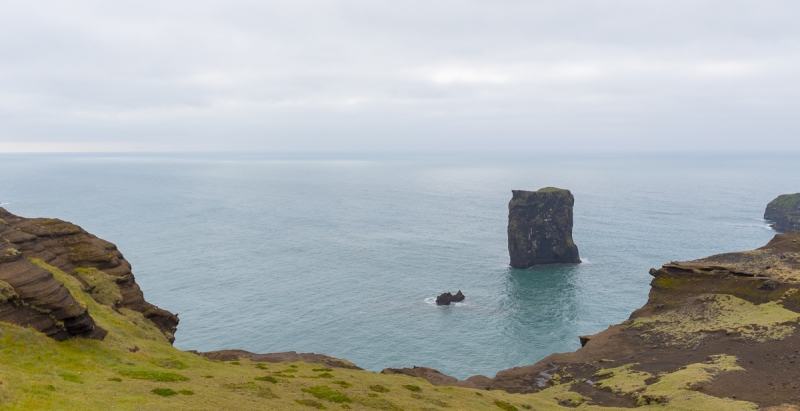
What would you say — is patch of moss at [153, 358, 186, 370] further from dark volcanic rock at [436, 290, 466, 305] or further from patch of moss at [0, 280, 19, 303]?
dark volcanic rock at [436, 290, 466, 305]

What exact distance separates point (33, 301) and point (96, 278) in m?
12.9

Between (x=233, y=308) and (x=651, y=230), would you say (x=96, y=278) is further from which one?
(x=651, y=230)

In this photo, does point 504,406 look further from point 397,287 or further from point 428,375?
point 397,287

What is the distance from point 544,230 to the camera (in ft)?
490

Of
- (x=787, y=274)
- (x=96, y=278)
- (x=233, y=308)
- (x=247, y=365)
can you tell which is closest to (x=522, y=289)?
(x=787, y=274)

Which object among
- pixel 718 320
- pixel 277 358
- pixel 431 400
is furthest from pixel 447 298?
pixel 431 400

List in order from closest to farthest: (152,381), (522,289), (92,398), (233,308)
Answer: (92,398) → (152,381) → (233,308) → (522,289)

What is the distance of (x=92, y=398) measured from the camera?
25.4 metres

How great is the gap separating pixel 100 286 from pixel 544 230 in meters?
126

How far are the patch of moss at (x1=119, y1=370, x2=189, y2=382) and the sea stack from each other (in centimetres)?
12501

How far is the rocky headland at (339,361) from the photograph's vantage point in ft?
98.7

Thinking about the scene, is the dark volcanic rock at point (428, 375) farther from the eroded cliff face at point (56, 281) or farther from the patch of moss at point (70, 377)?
the patch of moss at point (70, 377)

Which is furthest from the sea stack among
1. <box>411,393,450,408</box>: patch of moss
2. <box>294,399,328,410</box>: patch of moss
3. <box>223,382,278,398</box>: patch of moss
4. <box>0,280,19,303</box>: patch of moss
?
<box>0,280,19,303</box>: patch of moss

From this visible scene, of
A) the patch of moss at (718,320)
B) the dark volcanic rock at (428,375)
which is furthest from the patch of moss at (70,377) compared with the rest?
the patch of moss at (718,320)
